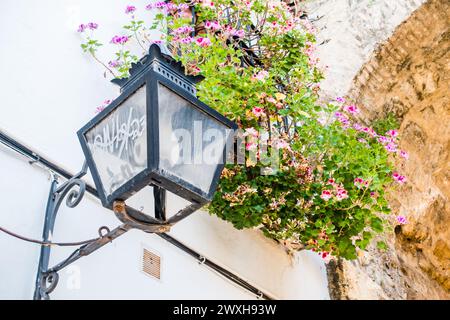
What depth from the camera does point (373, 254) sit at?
529 centimetres

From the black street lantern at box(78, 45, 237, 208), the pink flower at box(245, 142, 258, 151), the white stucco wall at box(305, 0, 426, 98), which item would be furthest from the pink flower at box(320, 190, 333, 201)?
the white stucco wall at box(305, 0, 426, 98)

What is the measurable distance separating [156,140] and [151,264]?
4.00 ft

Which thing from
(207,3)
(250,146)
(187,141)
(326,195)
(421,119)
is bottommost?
(187,141)

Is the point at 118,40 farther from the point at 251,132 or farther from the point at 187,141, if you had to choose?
the point at 187,141

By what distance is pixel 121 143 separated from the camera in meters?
2.52

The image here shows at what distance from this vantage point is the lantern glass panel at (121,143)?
8.05ft

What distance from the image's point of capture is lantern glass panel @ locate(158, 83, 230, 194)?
246 cm

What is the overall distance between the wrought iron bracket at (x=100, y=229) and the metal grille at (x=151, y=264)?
600 mm

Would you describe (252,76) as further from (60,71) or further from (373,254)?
(373,254)

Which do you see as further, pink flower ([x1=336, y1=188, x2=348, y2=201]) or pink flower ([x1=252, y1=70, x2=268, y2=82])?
pink flower ([x1=252, y1=70, x2=268, y2=82])

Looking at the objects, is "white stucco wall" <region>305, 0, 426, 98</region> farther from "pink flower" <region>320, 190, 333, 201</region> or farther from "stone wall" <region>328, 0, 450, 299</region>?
"pink flower" <region>320, 190, 333, 201</region>

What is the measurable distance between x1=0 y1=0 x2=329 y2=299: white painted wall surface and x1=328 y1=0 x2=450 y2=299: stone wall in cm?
212

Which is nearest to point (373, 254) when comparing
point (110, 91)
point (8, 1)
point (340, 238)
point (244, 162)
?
point (340, 238)

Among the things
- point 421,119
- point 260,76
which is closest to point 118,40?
point 260,76
